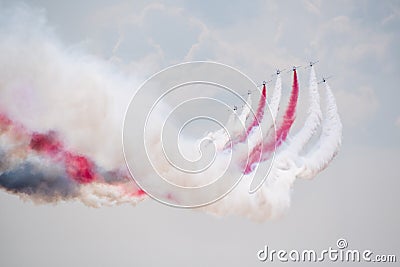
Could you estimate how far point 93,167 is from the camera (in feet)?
69.2

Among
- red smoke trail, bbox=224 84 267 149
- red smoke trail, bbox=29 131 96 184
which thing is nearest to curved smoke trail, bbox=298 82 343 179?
red smoke trail, bbox=224 84 267 149

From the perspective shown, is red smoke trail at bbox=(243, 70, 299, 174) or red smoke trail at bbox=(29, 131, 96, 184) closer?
red smoke trail at bbox=(29, 131, 96, 184)

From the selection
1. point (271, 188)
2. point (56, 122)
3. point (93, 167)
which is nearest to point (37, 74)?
point (56, 122)

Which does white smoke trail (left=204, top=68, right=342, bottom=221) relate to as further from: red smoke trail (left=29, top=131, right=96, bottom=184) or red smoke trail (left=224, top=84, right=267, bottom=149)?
red smoke trail (left=29, top=131, right=96, bottom=184)

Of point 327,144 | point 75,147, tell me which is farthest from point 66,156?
point 327,144

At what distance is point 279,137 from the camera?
23.8m

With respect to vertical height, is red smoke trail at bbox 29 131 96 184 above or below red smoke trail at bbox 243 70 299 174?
below

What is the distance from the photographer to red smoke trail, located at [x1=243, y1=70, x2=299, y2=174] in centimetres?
2348

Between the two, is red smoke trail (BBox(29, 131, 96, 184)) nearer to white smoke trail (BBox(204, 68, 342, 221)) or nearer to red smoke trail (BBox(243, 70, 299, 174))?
white smoke trail (BBox(204, 68, 342, 221))

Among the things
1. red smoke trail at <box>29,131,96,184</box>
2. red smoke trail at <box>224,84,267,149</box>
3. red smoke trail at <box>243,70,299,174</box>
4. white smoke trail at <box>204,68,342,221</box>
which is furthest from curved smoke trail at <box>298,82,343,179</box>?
red smoke trail at <box>29,131,96,184</box>

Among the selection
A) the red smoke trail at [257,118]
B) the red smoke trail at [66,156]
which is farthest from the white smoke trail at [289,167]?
the red smoke trail at [66,156]

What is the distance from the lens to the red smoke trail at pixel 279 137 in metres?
23.5

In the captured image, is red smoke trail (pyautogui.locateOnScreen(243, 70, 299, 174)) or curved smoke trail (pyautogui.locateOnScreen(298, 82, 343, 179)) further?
curved smoke trail (pyautogui.locateOnScreen(298, 82, 343, 179))

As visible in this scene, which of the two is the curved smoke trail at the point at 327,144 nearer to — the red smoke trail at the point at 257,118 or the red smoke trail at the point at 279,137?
the red smoke trail at the point at 279,137
